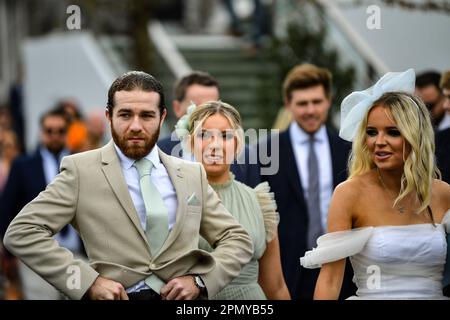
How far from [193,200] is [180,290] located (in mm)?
488

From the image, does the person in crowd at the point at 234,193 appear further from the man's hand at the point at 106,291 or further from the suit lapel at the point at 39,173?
the suit lapel at the point at 39,173

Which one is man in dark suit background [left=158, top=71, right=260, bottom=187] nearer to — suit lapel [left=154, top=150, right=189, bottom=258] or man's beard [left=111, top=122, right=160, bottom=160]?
suit lapel [left=154, top=150, right=189, bottom=258]

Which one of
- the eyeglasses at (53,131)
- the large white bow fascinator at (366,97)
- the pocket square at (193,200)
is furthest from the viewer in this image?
the eyeglasses at (53,131)

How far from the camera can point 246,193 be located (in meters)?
7.21

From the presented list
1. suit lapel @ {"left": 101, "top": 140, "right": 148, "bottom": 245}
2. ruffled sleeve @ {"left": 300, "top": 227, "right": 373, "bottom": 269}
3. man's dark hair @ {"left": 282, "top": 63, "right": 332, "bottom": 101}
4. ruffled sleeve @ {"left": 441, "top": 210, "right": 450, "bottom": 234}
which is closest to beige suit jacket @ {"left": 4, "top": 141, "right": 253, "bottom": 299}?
suit lapel @ {"left": 101, "top": 140, "right": 148, "bottom": 245}

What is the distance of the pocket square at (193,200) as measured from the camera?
6133mm

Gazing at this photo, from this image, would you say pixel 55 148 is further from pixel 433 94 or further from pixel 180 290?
pixel 180 290

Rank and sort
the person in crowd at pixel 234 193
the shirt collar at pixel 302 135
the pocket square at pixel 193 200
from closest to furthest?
the pocket square at pixel 193 200 < the person in crowd at pixel 234 193 < the shirt collar at pixel 302 135

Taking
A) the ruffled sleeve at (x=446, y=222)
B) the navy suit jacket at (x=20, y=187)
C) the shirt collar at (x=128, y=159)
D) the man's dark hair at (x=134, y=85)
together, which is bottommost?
the navy suit jacket at (x=20, y=187)

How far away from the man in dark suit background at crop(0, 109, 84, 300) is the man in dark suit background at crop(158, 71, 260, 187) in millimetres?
2431

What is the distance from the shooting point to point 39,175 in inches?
437

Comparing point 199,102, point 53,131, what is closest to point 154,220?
point 199,102

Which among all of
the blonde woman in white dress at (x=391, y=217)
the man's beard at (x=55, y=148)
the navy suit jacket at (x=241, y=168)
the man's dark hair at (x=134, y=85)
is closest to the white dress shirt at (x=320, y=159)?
the navy suit jacket at (x=241, y=168)

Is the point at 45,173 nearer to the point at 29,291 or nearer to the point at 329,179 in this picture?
the point at 29,291
